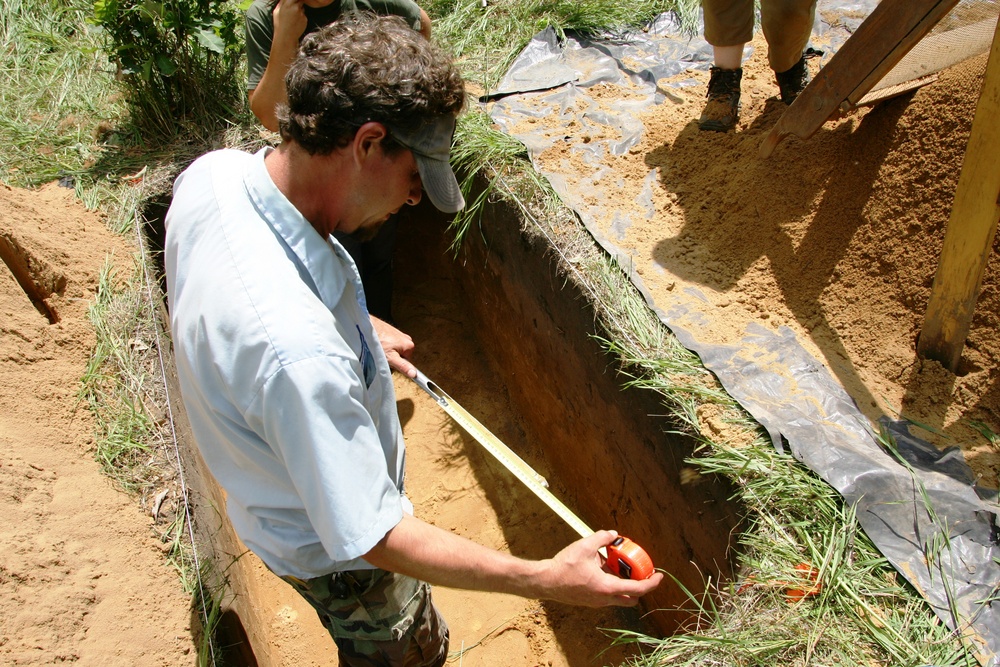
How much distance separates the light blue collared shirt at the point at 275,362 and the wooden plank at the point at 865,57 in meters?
2.16

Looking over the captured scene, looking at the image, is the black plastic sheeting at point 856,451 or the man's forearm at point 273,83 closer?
the black plastic sheeting at point 856,451

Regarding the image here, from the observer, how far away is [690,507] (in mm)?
2441

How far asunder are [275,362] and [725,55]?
3095 millimetres

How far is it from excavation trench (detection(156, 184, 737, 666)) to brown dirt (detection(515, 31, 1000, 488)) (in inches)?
18.7

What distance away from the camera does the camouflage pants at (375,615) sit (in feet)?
6.19

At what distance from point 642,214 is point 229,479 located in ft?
7.66

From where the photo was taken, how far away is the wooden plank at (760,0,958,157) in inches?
98.7

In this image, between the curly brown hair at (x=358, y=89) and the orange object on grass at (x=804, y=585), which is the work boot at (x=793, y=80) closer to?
the orange object on grass at (x=804, y=585)

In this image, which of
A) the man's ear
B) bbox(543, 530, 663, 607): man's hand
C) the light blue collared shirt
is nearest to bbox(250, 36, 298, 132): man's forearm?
the light blue collared shirt

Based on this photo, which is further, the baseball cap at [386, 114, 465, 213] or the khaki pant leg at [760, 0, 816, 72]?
the khaki pant leg at [760, 0, 816, 72]

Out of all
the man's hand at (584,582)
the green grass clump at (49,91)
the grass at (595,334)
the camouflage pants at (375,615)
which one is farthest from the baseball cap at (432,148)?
the green grass clump at (49,91)

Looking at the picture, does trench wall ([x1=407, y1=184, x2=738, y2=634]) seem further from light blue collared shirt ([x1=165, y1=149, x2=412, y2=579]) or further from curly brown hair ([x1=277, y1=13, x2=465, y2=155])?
curly brown hair ([x1=277, y1=13, x2=465, y2=155])

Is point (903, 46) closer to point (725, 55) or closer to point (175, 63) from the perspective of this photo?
point (725, 55)

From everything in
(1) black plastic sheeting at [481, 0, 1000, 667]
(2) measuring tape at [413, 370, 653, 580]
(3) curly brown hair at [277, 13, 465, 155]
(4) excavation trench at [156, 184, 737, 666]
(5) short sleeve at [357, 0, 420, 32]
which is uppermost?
(3) curly brown hair at [277, 13, 465, 155]
